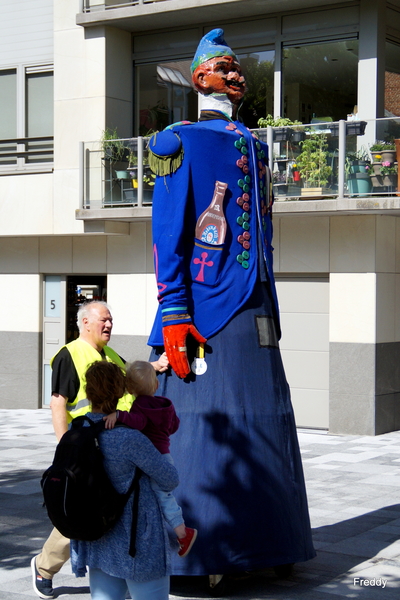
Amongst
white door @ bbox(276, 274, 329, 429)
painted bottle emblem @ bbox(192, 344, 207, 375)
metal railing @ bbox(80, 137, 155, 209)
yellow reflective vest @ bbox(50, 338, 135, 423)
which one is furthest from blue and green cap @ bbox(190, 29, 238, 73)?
metal railing @ bbox(80, 137, 155, 209)

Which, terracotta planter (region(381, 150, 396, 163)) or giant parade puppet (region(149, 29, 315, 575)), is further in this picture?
terracotta planter (region(381, 150, 396, 163))

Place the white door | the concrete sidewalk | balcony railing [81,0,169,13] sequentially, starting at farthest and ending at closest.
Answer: balcony railing [81,0,169,13]
the white door
the concrete sidewalk

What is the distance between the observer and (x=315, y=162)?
13.4m

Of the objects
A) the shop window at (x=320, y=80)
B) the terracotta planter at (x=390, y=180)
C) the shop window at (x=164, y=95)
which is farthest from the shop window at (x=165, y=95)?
the terracotta planter at (x=390, y=180)

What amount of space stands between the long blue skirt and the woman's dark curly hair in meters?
1.52

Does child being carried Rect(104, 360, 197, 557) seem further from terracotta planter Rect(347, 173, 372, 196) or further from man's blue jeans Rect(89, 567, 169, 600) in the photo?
terracotta planter Rect(347, 173, 372, 196)

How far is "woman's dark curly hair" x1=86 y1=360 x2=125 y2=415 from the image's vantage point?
4.17m

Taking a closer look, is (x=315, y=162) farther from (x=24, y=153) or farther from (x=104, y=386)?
(x=104, y=386)

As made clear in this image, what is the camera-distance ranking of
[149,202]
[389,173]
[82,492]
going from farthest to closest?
[149,202] → [389,173] → [82,492]

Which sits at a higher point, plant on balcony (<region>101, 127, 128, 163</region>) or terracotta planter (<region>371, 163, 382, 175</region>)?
plant on balcony (<region>101, 127, 128, 163</region>)

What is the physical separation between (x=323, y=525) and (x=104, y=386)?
4.10 metres

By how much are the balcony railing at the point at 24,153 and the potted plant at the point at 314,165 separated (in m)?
5.50

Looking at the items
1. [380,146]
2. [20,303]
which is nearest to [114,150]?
[20,303]

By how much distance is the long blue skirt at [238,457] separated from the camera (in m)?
5.49
